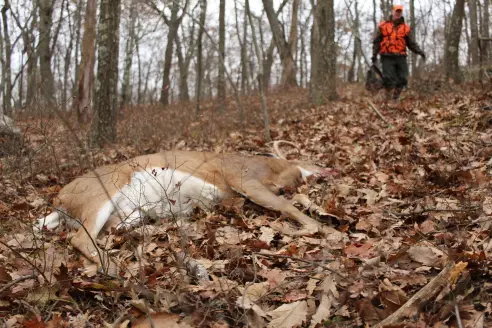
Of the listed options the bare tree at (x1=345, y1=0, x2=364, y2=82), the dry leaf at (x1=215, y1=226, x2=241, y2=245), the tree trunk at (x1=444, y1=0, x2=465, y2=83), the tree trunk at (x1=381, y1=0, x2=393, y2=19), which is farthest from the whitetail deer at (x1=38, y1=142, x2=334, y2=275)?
the tree trunk at (x1=381, y1=0, x2=393, y2=19)

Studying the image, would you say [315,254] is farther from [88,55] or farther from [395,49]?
[88,55]

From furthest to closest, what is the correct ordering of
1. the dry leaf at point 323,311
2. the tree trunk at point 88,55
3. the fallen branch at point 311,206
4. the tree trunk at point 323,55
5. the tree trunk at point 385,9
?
the tree trunk at point 385,9
the tree trunk at point 88,55
the tree trunk at point 323,55
the fallen branch at point 311,206
the dry leaf at point 323,311

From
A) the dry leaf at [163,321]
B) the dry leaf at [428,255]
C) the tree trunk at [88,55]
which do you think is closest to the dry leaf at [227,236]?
the dry leaf at [163,321]

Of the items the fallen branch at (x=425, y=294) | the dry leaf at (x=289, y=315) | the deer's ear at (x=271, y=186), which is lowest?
the dry leaf at (x=289, y=315)

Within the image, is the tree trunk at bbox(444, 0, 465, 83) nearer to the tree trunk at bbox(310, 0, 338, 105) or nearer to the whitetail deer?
the tree trunk at bbox(310, 0, 338, 105)

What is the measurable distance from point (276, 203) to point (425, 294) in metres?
2.34

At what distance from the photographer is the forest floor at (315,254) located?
2.46 m

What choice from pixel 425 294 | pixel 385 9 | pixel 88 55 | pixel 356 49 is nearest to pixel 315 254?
pixel 425 294

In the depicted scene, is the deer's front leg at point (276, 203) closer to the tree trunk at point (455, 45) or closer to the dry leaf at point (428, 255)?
the dry leaf at point (428, 255)

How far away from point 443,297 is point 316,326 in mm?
663

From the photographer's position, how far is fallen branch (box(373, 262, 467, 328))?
2.22 metres

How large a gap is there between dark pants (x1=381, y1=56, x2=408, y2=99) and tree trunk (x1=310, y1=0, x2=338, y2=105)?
1.34 meters

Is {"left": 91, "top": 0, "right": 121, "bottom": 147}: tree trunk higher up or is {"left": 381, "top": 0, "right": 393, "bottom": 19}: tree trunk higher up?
{"left": 381, "top": 0, "right": 393, "bottom": 19}: tree trunk

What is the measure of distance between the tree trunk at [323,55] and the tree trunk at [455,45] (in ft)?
8.59
